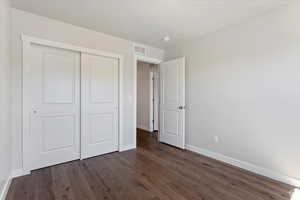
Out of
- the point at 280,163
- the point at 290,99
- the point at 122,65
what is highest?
the point at 122,65

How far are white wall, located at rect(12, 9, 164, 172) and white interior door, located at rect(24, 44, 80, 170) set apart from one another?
5.6 inches

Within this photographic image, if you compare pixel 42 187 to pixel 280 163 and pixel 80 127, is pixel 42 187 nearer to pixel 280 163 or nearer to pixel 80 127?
pixel 80 127

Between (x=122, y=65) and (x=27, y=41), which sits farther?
(x=122, y=65)

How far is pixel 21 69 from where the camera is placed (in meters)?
2.26

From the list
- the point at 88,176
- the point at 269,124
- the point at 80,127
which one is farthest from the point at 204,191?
the point at 80,127

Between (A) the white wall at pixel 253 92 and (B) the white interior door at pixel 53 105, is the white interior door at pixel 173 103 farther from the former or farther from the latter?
(B) the white interior door at pixel 53 105

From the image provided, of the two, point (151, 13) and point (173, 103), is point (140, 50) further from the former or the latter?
point (173, 103)

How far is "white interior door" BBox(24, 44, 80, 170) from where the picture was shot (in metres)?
2.39

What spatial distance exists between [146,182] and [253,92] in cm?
214

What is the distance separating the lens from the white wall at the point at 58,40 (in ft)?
7.29

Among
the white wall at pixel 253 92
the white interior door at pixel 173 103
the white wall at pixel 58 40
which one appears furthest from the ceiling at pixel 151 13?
the white interior door at pixel 173 103

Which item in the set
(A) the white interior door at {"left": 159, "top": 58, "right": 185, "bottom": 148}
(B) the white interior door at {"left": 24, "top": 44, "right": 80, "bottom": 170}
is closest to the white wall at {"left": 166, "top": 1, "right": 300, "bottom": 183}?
(A) the white interior door at {"left": 159, "top": 58, "right": 185, "bottom": 148}

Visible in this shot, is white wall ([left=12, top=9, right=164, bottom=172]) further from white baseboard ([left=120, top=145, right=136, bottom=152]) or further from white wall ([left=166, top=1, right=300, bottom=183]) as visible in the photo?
white wall ([left=166, top=1, right=300, bottom=183])

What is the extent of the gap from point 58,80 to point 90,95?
1.94ft
